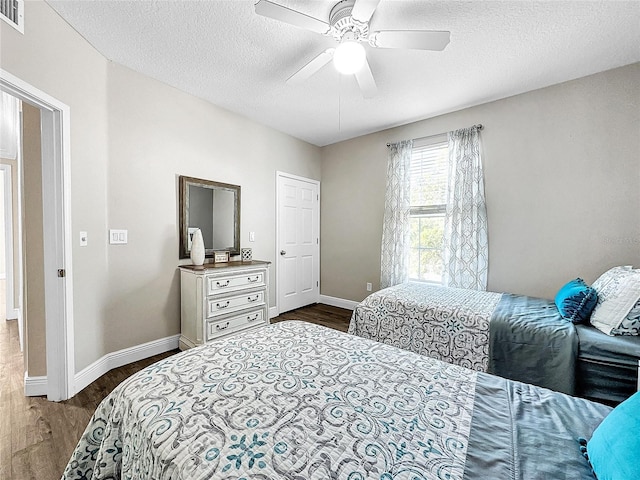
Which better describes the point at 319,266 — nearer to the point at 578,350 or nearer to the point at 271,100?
the point at 271,100

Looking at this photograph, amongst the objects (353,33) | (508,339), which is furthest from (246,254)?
(508,339)

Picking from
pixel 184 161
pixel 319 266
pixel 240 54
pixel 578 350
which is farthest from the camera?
pixel 319 266

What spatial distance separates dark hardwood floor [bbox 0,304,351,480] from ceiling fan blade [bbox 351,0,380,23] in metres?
2.96

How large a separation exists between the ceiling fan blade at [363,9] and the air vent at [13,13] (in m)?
1.97

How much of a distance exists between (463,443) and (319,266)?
3.94 meters

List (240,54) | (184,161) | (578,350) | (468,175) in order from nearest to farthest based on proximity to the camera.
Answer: (578,350)
(240,54)
(184,161)
(468,175)

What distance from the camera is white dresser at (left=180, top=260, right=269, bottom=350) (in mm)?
2582

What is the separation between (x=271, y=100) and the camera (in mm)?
2996

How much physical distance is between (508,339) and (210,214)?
3.06m

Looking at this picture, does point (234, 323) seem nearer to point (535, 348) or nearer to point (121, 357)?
point (121, 357)

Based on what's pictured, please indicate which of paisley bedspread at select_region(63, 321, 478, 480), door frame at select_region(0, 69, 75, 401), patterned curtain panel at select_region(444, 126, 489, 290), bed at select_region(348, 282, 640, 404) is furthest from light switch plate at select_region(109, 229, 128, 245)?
patterned curtain panel at select_region(444, 126, 489, 290)

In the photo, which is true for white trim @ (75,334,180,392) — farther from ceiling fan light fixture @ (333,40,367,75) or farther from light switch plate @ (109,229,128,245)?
ceiling fan light fixture @ (333,40,367,75)

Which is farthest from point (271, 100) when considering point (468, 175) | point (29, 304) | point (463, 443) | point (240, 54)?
point (463, 443)

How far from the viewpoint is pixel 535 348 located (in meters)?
1.80
